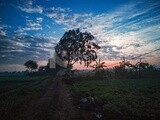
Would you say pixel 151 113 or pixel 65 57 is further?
pixel 65 57

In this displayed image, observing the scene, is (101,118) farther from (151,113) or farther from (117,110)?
(151,113)

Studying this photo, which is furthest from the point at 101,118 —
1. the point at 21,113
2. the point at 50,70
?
the point at 50,70

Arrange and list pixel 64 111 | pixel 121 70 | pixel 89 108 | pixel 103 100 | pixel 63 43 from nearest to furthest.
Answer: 1. pixel 64 111
2. pixel 89 108
3. pixel 103 100
4. pixel 63 43
5. pixel 121 70

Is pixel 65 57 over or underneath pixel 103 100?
over

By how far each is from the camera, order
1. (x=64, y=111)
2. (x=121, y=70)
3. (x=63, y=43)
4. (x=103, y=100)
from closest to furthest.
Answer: (x=64, y=111), (x=103, y=100), (x=63, y=43), (x=121, y=70)

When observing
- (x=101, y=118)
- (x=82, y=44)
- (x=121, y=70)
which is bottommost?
(x=101, y=118)

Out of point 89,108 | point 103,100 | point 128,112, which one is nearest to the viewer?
point 128,112

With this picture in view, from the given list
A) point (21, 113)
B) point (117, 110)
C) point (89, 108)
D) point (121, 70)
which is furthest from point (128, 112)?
point (121, 70)

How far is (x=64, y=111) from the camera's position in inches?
530

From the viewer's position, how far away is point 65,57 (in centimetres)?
5672

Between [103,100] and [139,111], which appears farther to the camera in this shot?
[103,100]

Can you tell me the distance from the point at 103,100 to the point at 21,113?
7.75m

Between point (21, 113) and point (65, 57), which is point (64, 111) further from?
point (65, 57)

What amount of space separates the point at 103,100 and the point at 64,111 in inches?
190
